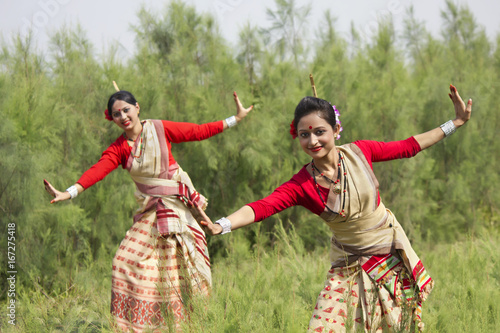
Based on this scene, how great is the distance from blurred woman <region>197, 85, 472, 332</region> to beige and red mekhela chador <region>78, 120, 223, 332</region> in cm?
127

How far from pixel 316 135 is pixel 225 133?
373cm

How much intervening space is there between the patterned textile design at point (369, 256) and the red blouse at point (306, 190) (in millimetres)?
63

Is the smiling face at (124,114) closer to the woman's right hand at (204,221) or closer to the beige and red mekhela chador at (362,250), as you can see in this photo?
the beige and red mekhela chador at (362,250)

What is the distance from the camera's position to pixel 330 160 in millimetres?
2430

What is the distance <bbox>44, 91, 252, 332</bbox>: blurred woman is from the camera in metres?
3.38

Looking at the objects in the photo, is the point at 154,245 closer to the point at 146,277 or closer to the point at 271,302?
the point at 146,277

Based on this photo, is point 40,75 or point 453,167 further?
point 453,167

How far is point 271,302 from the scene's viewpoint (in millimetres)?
3203

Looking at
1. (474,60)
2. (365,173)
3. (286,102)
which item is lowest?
(365,173)

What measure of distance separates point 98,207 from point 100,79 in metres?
1.44

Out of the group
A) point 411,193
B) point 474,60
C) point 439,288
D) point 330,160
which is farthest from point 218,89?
point 474,60

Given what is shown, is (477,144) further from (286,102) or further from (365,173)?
(365,173)

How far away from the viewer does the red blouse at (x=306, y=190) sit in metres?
2.27

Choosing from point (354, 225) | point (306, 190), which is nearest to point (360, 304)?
point (354, 225)
